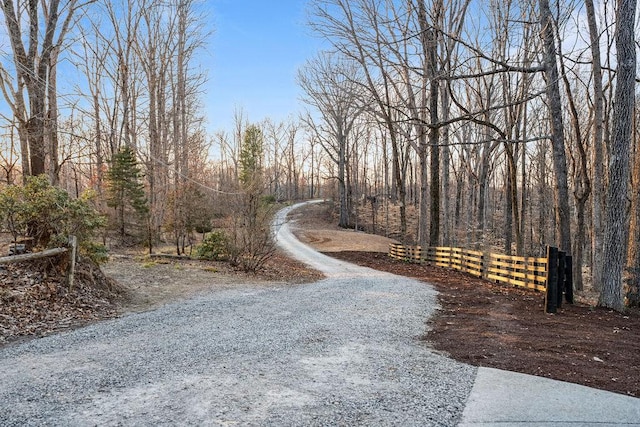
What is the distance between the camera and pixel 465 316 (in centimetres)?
714

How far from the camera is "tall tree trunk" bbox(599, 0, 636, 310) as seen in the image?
23.3 feet

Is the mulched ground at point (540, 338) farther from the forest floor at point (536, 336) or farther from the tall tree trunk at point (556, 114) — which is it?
the tall tree trunk at point (556, 114)

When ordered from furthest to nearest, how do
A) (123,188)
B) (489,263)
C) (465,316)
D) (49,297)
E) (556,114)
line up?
(123,188), (489,263), (556,114), (465,316), (49,297)

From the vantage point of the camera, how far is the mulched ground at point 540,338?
4.29 metres

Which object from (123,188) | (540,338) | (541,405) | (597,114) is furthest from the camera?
(123,188)

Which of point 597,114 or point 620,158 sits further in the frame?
point 597,114

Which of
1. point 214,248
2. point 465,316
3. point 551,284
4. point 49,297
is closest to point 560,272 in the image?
point 551,284

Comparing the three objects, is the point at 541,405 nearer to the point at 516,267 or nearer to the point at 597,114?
the point at 516,267

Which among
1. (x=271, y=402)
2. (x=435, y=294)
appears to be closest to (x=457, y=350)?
(x=271, y=402)

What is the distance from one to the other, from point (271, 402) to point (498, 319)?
476 cm

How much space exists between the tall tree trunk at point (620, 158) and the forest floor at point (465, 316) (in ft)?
1.84

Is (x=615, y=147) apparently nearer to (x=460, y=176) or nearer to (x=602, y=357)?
(x=602, y=357)

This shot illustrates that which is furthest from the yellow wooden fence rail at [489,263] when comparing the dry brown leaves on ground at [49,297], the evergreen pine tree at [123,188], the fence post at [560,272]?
the evergreen pine tree at [123,188]

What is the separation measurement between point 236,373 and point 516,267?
8.81 metres
